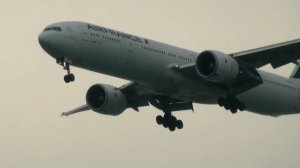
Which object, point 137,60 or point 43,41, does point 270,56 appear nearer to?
point 137,60

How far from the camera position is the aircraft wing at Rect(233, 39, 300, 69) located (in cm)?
5528

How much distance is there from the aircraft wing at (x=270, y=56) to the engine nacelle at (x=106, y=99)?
8.74 meters

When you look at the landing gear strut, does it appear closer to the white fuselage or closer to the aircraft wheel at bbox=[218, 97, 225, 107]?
the white fuselage

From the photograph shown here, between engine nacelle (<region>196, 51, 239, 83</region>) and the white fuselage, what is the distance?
171 cm

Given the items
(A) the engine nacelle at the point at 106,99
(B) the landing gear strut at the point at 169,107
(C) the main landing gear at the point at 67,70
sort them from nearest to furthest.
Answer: (C) the main landing gear at the point at 67,70, (A) the engine nacelle at the point at 106,99, (B) the landing gear strut at the point at 169,107

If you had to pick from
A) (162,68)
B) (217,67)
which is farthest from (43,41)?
(217,67)

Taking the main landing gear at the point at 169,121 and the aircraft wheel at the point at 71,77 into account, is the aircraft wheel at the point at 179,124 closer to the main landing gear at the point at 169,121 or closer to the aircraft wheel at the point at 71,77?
the main landing gear at the point at 169,121

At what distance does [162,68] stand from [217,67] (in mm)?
3574

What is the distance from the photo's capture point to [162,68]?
55.5m

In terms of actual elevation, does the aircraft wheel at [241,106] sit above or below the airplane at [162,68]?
below

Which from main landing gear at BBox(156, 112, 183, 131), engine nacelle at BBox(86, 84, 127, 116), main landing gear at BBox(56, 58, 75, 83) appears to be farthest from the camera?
main landing gear at BBox(156, 112, 183, 131)

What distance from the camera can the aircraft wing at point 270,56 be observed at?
5528 cm

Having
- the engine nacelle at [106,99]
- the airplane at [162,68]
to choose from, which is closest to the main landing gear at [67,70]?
the airplane at [162,68]

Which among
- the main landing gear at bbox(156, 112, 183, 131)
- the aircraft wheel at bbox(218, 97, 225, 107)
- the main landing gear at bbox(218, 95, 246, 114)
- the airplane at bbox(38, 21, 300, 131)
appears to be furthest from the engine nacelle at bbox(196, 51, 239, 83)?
the main landing gear at bbox(156, 112, 183, 131)
